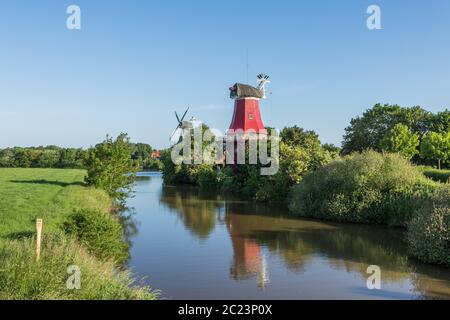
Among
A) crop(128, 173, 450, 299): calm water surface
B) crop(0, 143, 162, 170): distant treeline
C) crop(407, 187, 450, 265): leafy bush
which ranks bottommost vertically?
crop(128, 173, 450, 299): calm water surface

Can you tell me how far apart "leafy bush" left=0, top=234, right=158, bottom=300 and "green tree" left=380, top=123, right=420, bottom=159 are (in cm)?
4614

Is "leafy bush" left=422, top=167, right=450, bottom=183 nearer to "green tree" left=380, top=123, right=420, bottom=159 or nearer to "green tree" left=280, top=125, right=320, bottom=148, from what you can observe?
"green tree" left=280, top=125, right=320, bottom=148

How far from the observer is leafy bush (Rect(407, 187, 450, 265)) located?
18.0 meters

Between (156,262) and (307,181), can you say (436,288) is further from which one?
(307,181)

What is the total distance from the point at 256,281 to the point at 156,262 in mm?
4900

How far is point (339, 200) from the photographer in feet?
98.0

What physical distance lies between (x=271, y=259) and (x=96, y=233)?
303 inches

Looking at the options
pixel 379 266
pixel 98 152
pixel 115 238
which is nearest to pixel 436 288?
pixel 379 266

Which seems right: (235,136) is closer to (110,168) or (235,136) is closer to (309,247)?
(110,168)

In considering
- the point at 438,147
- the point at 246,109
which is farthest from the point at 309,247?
the point at 246,109

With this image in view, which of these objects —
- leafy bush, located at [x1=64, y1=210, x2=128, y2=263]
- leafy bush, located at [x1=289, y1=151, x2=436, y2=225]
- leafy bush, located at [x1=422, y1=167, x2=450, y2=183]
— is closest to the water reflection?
leafy bush, located at [x1=289, y1=151, x2=436, y2=225]

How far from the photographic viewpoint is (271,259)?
64.5 ft

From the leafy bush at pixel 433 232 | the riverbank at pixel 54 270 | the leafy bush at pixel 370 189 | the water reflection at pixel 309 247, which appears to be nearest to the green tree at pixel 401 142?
the water reflection at pixel 309 247
